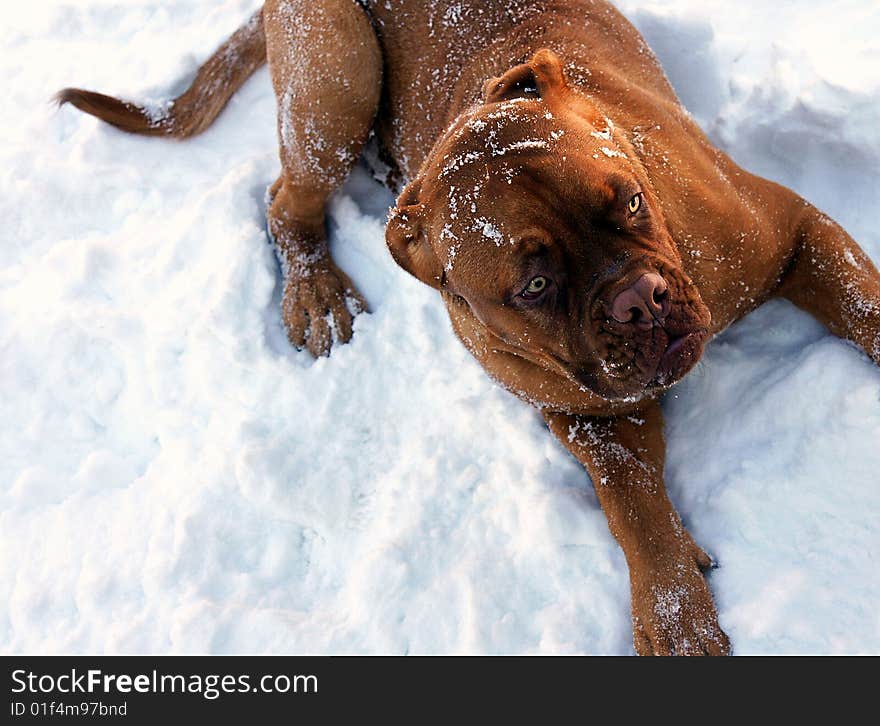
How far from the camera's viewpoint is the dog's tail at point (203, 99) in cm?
476

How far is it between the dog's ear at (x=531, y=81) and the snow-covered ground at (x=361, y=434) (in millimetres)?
1286

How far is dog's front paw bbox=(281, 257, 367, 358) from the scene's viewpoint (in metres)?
4.12

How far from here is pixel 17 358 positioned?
4.29 meters

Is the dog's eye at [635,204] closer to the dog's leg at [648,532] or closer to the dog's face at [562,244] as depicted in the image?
the dog's face at [562,244]

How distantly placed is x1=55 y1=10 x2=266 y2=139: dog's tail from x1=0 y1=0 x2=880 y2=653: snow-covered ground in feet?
0.45

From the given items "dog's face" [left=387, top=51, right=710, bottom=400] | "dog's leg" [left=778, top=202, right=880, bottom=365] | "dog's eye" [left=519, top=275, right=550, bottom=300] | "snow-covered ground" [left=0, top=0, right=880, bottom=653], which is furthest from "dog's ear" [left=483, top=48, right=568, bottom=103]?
"snow-covered ground" [left=0, top=0, right=880, bottom=653]

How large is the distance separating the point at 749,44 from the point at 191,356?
10.2 feet

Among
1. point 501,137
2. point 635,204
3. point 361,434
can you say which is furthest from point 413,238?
point 361,434

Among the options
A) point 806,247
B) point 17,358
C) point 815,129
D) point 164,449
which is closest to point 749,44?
point 815,129

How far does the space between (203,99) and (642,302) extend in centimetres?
325

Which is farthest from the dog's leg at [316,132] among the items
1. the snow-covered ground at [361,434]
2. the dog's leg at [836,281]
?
the dog's leg at [836,281]

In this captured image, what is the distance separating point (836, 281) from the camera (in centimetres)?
322

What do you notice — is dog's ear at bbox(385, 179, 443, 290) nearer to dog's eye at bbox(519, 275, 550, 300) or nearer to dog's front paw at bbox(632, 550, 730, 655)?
dog's eye at bbox(519, 275, 550, 300)
